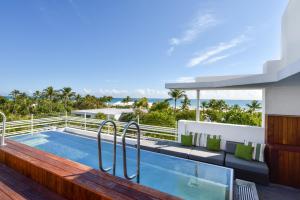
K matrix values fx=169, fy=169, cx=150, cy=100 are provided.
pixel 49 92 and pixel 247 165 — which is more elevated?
pixel 49 92

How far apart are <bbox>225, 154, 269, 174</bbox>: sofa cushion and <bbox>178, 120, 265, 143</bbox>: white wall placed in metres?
1.08

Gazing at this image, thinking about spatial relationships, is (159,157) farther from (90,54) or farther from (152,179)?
(90,54)

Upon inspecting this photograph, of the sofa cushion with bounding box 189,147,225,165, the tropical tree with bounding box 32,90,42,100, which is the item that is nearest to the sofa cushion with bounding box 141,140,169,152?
the sofa cushion with bounding box 189,147,225,165

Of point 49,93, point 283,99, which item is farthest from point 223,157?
point 49,93

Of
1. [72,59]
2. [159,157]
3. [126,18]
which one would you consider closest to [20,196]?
[159,157]

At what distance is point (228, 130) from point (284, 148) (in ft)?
5.01

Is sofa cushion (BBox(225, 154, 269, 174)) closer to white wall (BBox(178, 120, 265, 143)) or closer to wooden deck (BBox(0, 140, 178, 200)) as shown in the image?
white wall (BBox(178, 120, 265, 143))

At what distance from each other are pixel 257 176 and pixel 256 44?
7529 millimetres

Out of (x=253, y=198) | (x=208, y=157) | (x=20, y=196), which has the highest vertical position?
(x=20, y=196)

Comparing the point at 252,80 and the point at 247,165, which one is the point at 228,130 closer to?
the point at 247,165

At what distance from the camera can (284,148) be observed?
4.36m

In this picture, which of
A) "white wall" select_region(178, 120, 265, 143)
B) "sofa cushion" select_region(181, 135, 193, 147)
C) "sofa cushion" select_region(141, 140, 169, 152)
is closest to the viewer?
"white wall" select_region(178, 120, 265, 143)

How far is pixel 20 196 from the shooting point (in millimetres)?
1811

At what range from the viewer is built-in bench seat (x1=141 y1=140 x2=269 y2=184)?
13.3 ft
